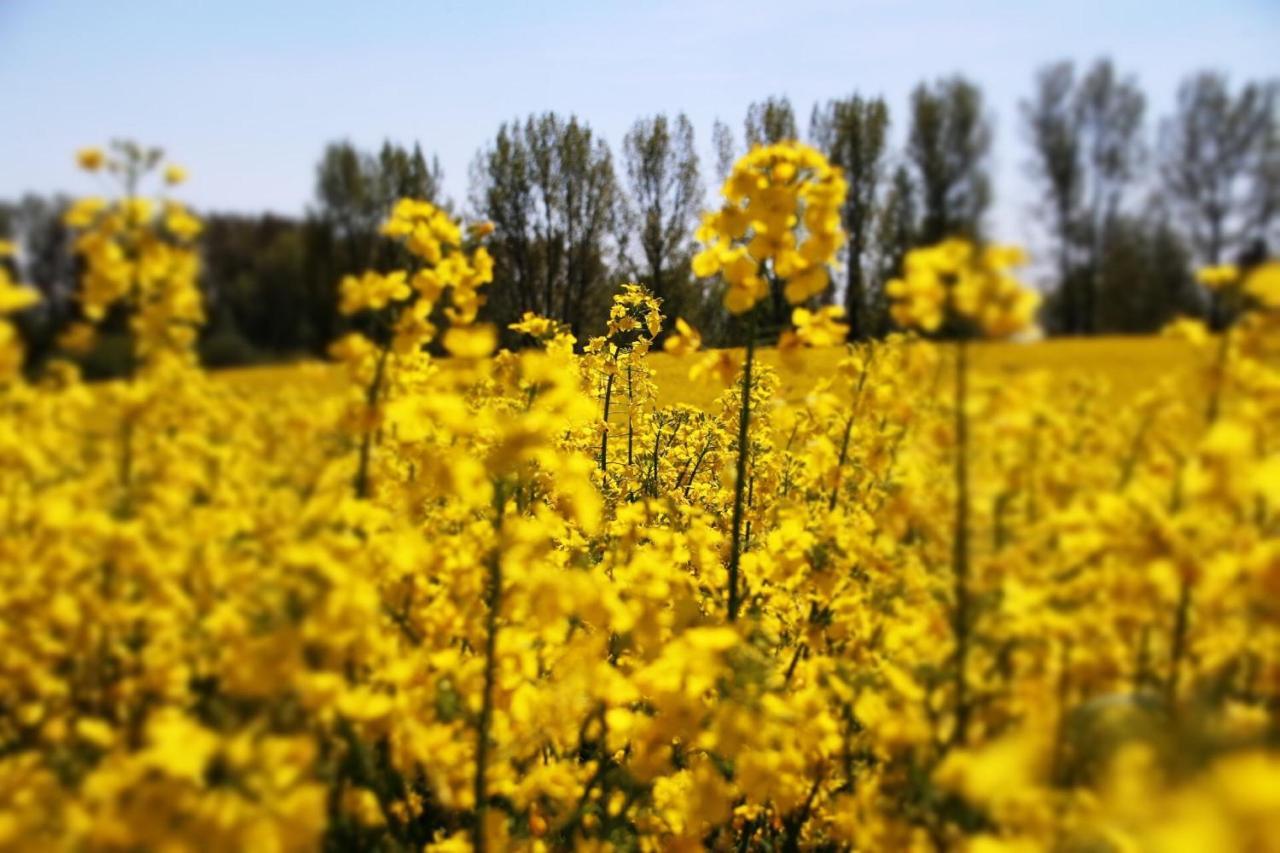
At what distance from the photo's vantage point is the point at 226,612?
1.75 meters

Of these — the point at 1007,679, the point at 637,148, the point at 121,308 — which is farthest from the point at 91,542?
the point at 637,148

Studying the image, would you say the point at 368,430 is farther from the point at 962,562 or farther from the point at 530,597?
the point at 962,562

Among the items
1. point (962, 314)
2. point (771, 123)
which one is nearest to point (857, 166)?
point (771, 123)

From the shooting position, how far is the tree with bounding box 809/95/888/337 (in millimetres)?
4250

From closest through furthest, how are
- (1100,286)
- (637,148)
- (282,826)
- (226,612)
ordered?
(282,826), (226,612), (1100,286), (637,148)

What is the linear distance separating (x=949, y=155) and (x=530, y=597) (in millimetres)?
2120

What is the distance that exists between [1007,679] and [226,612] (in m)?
1.48

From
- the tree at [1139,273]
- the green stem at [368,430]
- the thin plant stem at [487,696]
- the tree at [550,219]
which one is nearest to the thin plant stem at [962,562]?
the tree at [1139,273]

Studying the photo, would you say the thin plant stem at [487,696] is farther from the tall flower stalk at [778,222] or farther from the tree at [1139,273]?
the tree at [1139,273]

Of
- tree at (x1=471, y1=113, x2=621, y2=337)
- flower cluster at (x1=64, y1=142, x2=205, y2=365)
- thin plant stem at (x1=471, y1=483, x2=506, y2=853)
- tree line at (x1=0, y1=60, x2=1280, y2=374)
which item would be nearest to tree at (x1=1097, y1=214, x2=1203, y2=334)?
tree line at (x1=0, y1=60, x2=1280, y2=374)

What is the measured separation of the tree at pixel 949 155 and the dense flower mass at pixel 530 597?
0.49 metres

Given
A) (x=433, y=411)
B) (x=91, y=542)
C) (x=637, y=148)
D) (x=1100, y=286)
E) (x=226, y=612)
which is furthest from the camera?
(x=637, y=148)

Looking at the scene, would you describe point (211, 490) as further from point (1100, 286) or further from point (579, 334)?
point (579, 334)

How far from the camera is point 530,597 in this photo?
8.38 ft
